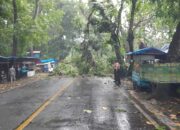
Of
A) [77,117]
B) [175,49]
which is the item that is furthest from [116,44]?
[77,117]

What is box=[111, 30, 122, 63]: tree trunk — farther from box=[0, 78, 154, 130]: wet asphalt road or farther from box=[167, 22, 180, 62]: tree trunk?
box=[0, 78, 154, 130]: wet asphalt road

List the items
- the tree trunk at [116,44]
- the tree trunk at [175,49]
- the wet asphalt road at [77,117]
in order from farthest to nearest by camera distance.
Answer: the tree trunk at [116,44], the tree trunk at [175,49], the wet asphalt road at [77,117]

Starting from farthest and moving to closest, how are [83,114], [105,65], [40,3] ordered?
[40,3], [105,65], [83,114]

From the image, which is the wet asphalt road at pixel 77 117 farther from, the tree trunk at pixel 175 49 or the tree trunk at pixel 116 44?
the tree trunk at pixel 116 44

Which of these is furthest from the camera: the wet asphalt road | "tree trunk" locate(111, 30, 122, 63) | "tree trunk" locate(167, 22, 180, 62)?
"tree trunk" locate(111, 30, 122, 63)

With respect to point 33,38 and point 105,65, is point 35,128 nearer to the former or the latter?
point 33,38

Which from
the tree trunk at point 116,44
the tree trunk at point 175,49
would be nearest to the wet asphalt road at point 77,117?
the tree trunk at point 175,49

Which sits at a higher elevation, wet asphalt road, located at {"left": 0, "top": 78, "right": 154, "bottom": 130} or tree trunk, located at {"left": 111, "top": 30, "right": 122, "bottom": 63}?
tree trunk, located at {"left": 111, "top": 30, "right": 122, "bottom": 63}

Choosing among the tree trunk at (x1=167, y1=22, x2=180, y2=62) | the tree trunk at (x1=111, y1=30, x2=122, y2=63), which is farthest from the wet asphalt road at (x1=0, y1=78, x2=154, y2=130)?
the tree trunk at (x1=111, y1=30, x2=122, y2=63)

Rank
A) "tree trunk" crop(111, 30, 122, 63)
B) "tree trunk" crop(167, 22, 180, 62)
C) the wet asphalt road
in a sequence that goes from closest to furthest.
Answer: the wet asphalt road < "tree trunk" crop(167, 22, 180, 62) < "tree trunk" crop(111, 30, 122, 63)

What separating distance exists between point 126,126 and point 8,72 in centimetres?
2659

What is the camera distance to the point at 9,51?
4553 centimetres

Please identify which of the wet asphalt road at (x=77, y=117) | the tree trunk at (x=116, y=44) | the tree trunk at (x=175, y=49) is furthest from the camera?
the tree trunk at (x=116, y=44)

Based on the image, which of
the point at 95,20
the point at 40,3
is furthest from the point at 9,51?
the point at 95,20
